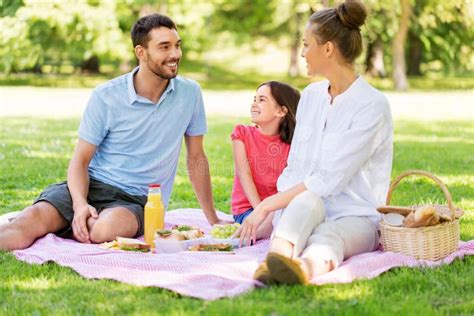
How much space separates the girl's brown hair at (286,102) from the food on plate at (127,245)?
112 cm

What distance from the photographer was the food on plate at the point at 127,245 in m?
4.39

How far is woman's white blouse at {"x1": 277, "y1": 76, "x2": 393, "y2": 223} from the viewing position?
4109 millimetres

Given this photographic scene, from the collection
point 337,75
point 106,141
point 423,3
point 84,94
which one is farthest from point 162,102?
point 423,3

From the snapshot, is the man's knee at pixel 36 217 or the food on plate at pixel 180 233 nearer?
the food on plate at pixel 180 233

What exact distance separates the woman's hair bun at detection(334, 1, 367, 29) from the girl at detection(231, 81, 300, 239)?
92cm

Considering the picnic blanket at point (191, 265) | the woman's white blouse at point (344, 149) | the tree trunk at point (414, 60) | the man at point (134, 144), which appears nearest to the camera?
the picnic blanket at point (191, 265)

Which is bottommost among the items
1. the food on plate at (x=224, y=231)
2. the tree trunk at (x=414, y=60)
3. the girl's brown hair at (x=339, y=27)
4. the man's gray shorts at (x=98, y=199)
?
the tree trunk at (x=414, y=60)

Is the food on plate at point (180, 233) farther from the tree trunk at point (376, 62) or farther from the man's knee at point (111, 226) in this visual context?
the tree trunk at point (376, 62)

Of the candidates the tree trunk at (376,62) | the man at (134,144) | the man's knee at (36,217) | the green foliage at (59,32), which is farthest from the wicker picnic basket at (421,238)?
the tree trunk at (376,62)

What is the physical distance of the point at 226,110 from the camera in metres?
15.8

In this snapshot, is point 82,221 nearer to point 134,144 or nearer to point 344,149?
point 134,144

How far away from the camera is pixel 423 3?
23.3 m

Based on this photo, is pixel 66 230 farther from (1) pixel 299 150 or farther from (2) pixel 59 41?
(2) pixel 59 41

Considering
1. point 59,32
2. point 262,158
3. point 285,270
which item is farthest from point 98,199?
point 59,32
